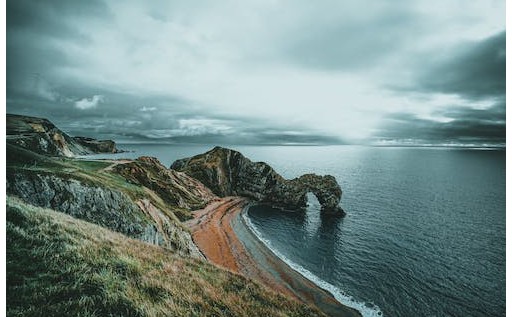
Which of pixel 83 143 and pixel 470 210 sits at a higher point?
pixel 83 143

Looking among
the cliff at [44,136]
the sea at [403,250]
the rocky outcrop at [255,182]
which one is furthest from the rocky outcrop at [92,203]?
the cliff at [44,136]

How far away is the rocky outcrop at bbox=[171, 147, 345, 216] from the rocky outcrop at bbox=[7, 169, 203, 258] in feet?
146

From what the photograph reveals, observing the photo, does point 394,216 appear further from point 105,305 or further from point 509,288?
point 105,305

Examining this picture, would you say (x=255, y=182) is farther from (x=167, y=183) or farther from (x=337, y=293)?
(x=337, y=293)

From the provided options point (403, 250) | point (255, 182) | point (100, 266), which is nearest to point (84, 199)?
point (100, 266)

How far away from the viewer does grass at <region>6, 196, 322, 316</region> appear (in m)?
6.27

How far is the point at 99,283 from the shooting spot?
748 centimetres

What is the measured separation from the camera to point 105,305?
21.1 feet

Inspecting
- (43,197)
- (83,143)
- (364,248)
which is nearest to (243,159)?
(364,248)

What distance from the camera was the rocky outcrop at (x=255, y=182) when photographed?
222ft

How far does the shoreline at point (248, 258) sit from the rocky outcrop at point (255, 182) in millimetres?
16994

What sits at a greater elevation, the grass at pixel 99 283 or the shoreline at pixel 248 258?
the grass at pixel 99 283

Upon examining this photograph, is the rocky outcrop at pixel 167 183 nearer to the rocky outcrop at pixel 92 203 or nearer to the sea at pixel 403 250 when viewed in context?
the sea at pixel 403 250

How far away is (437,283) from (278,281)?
18.5 meters
